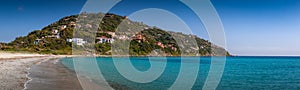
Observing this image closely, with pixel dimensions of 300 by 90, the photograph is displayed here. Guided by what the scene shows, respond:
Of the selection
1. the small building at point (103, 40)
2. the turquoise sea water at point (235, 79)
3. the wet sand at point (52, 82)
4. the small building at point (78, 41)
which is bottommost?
the turquoise sea water at point (235, 79)

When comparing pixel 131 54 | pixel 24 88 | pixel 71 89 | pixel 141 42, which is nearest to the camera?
pixel 24 88

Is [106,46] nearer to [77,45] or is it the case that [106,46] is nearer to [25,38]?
[77,45]

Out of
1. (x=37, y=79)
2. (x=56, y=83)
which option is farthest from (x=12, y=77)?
(x=56, y=83)

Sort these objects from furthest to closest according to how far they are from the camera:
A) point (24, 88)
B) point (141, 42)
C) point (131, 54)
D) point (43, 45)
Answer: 1. point (141, 42)
2. point (131, 54)
3. point (43, 45)
4. point (24, 88)

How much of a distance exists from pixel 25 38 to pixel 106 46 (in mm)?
45907

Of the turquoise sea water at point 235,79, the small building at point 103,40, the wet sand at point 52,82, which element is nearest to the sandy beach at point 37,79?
the wet sand at point 52,82

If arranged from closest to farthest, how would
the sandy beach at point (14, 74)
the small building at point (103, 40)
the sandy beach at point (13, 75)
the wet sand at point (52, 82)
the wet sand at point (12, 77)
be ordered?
1. the wet sand at point (12, 77)
2. the sandy beach at point (13, 75)
3. the sandy beach at point (14, 74)
4. the wet sand at point (52, 82)
5. the small building at point (103, 40)

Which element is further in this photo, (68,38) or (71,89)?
(68,38)

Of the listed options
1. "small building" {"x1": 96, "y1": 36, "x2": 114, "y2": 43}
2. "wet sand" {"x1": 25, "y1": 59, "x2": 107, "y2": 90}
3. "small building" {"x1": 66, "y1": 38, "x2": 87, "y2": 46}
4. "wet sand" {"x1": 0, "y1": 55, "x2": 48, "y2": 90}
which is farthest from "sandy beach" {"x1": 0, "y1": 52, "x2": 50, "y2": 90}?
"small building" {"x1": 96, "y1": 36, "x2": 114, "y2": 43}

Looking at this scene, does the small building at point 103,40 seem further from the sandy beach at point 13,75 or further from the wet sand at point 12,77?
the wet sand at point 12,77

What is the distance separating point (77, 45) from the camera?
565ft

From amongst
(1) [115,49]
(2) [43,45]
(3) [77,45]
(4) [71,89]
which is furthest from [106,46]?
(4) [71,89]

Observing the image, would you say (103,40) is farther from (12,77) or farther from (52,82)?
(52,82)

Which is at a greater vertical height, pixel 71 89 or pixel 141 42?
pixel 141 42
